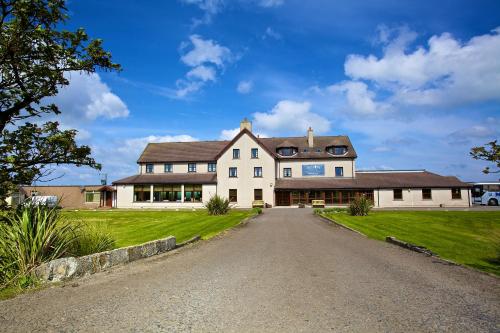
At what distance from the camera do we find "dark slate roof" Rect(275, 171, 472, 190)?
1775 inches

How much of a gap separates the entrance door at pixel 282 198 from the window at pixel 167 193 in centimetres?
1338

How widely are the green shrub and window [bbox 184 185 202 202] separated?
37821mm

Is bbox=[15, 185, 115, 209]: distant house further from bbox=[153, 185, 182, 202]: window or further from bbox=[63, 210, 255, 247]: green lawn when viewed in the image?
bbox=[63, 210, 255, 247]: green lawn

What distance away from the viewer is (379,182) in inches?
1827

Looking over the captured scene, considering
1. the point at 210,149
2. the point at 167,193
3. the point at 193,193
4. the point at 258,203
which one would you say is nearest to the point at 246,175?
the point at 258,203

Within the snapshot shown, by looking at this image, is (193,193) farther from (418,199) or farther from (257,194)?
(418,199)

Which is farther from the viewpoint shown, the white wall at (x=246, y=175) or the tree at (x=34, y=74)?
the white wall at (x=246, y=175)

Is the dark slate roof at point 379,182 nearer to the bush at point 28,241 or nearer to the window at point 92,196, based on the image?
the window at point 92,196

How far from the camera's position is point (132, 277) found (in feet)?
26.6

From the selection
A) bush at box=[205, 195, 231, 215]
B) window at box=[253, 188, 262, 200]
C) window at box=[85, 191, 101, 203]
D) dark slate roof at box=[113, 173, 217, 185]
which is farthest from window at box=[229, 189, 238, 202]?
window at box=[85, 191, 101, 203]

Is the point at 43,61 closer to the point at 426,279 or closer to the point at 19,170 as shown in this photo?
the point at 19,170

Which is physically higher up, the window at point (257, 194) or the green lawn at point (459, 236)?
the window at point (257, 194)

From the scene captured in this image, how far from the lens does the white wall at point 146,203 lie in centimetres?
4750

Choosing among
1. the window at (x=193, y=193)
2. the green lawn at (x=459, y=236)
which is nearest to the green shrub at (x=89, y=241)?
the green lawn at (x=459, y=236)
